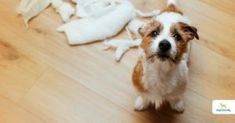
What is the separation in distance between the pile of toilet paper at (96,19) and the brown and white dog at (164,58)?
27 cm

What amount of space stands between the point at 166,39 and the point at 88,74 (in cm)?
53

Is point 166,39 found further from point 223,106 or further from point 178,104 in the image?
point 223,106

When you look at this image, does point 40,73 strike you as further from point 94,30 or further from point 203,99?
point 203,99

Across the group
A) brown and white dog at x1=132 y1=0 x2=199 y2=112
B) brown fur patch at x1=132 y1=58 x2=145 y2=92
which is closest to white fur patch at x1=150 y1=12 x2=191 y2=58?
brown and white dog at x1=132 y1=0 x2=199 y2=112

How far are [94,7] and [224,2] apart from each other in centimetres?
58

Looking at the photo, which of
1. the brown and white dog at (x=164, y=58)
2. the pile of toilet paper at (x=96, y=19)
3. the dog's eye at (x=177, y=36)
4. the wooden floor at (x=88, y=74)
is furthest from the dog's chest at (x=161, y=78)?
the pile of toilet paper at (x=96, y=19)

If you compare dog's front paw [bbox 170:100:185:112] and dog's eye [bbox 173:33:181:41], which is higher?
dog's eye [bbox 173:33:181:41]

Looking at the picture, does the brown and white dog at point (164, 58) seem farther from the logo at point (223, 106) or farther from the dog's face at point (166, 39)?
the logo at point (223, 106)

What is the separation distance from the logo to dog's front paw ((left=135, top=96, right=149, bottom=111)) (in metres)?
0.26

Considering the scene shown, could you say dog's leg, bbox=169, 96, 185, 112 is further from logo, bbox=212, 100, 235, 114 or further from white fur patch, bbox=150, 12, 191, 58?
white fur patch, bbox=150, 12, 191, 58

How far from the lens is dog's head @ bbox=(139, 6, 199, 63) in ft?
3.72

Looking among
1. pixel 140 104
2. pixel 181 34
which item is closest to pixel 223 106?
pixel 140 104

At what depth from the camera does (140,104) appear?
1.47m

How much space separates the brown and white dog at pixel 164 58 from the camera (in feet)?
3.79
